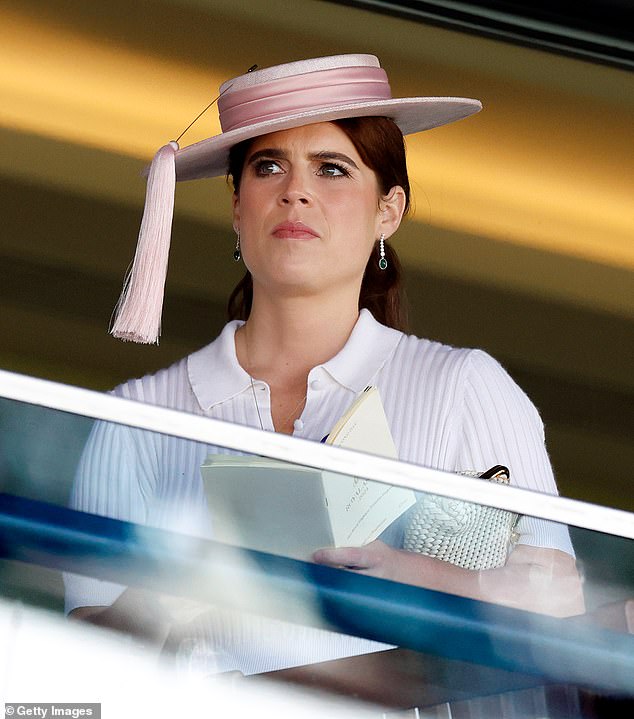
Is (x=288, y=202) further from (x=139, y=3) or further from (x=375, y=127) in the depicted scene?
(x=139, y=3)

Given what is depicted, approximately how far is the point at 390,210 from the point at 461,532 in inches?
27.9

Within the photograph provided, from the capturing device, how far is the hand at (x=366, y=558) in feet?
2.24

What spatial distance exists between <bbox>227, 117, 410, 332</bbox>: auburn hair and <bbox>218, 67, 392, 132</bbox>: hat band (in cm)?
3

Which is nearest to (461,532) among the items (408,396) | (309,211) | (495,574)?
(495,574)

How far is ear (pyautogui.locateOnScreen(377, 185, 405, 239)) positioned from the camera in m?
1.36

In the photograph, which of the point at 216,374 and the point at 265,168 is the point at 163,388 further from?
the point at 265,168

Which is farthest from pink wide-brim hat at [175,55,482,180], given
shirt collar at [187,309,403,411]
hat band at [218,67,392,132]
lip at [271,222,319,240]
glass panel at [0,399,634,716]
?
glass panel at [0,399,634,716]

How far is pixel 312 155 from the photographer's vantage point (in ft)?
4.36

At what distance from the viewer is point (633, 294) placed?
2281 millimetres

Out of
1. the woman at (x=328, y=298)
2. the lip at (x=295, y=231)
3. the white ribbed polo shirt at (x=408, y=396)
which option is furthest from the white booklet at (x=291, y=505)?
the lip at (x=295, y=231)

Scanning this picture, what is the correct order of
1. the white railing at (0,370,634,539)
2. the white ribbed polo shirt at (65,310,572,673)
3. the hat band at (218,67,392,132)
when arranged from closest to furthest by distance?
the white railing at (0,370,634,539)
the white ribbed polo shirt at (65,310,572,673)
the hat band at (218,67,392,132)

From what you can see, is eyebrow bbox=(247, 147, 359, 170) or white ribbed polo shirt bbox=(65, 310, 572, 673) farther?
eyebrow bbox=(247, 147, 359, 170)

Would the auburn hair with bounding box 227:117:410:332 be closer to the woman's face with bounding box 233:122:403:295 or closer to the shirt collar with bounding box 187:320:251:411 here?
the woman's face with bounding box 233:122:403:295

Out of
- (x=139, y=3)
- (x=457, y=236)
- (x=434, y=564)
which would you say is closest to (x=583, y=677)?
(x=434, y=564)
